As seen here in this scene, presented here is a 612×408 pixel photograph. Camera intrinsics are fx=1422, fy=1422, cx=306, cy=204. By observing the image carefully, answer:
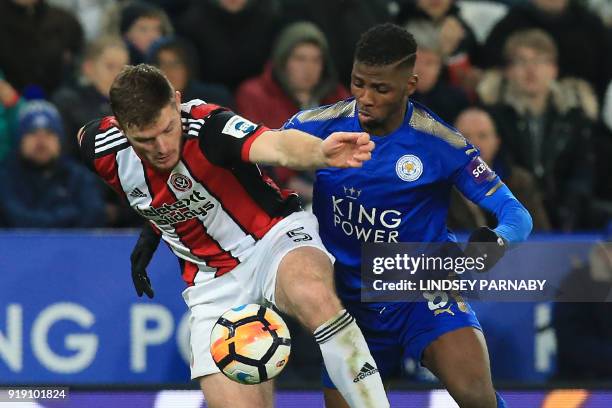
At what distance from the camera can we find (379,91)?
19.3ft

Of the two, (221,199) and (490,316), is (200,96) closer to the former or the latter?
(490,316)

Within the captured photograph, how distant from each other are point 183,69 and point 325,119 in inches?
119

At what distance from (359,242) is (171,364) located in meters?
2.37

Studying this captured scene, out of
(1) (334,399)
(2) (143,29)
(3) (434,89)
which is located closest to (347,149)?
(1) (334,399)

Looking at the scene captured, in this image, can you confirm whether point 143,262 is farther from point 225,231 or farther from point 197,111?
point 197,111

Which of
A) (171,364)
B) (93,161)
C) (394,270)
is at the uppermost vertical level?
(93,161)

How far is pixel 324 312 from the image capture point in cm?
552

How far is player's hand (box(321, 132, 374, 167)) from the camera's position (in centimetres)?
515

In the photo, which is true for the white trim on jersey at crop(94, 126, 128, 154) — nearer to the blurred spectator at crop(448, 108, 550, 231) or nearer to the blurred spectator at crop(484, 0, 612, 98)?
the blurred spectator at crop(448, 108, 550, 231)

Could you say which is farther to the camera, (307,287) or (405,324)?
(405,324)

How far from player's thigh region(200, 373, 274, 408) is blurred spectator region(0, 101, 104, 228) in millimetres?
2867

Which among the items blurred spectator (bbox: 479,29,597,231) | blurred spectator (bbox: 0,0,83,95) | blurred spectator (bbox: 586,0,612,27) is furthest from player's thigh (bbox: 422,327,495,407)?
blurred spectator (bbox: 586,0,612,27)

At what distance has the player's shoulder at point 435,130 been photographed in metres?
6.03

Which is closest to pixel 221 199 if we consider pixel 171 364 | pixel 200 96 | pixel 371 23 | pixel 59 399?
pixel 59 399
